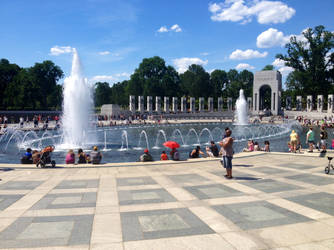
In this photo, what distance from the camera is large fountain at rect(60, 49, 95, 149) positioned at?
26938mm

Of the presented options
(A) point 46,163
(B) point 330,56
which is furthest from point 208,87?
(A) point 46,163

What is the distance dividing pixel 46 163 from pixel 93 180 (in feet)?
13.7

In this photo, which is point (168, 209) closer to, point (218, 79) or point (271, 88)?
point (271, 88)

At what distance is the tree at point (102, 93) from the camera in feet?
454

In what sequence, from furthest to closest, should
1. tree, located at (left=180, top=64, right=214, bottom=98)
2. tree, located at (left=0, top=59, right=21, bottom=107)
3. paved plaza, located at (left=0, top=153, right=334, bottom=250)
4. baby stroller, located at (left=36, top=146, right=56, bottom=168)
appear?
tree, located at (left=180, top=64, right=214, bottom=98) → tree, located at (left=0, top=59, right=21, bottom=107) → baby stroller, located at (left=36, top=146, right=56, bottom=168) → paved plaza, located at (left=0, top=153, right=334, bottom=250)

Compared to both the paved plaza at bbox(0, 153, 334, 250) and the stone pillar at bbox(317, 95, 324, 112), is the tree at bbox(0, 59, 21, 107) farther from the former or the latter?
the stone pillar at bbox(317, 95, 324, 112)

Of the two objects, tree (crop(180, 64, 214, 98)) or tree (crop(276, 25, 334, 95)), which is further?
tree (crop(180, 64, 214, 98))

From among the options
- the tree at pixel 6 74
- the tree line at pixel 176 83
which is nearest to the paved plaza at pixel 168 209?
the tree at pixel 6 74

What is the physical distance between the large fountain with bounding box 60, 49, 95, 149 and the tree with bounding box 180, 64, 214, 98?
8805 centimetres

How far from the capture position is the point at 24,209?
24.2 ft

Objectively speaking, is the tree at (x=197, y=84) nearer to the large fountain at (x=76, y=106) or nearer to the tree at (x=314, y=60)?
the tree at (x=314, y=60)

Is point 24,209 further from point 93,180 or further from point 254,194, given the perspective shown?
point 254,194

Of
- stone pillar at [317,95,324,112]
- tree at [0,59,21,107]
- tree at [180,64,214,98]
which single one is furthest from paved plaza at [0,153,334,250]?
tree at [180,64,214,98]

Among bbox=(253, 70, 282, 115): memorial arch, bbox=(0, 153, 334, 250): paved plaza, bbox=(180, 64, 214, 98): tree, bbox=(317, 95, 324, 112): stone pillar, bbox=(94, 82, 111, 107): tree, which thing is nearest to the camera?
bbox=(0, 153, 334, 250): paved plaza
